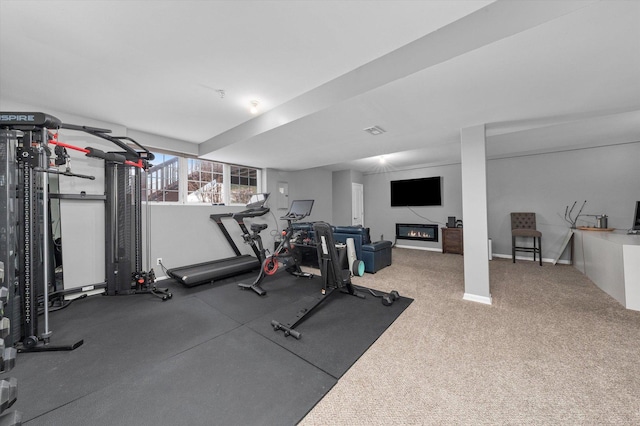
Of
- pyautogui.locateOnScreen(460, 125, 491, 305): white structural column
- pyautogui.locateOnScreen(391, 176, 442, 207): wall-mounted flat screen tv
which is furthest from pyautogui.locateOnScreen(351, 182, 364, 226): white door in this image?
pyautogui.locateOnScreen(460, 125, 491, 305): white structural column

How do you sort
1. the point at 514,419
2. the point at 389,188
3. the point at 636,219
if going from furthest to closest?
the point at 389,188
the point at 636,219
the point at 514,419

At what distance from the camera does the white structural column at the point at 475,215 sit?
9.68 feet

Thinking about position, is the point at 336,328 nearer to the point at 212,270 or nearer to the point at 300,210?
the point at 300,210

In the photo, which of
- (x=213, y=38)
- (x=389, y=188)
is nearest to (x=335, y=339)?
(x=213, y=38)

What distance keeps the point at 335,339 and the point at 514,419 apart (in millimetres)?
1296

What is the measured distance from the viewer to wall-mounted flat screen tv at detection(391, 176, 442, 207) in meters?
6.69

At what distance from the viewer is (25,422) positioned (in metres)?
1.31

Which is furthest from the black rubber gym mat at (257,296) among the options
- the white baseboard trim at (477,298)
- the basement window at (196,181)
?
the white baseboard trim at (477,298)

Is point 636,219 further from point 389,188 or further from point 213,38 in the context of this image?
point 213,38

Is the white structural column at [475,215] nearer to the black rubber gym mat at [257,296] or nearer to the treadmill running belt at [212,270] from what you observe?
the black rubber gym mat at [257,296]

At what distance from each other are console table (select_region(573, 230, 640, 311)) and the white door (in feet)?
16.7

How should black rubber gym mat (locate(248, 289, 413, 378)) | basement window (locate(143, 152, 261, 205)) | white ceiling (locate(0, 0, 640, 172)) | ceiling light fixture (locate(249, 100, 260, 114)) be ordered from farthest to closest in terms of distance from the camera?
basement window (locate(143, 152, 261, 205)), ceiling light fixture (locate(249, 100, 260, 114)), black rubber gym mat (locate(248, 289, 413, 378)), white ceiling (locate(0, 0, 640, 172))

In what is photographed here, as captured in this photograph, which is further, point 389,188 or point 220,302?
point 389,188

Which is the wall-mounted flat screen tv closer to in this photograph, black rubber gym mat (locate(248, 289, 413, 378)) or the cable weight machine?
black rubber gym mat (locate(248, 289, 413, 378))
